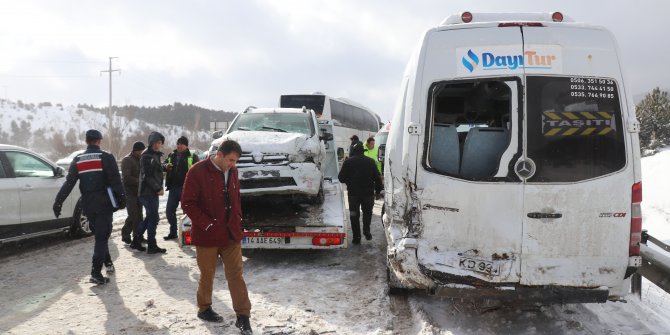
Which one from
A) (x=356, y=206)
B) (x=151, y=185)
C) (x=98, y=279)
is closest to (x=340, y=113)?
(x=356, y=206)

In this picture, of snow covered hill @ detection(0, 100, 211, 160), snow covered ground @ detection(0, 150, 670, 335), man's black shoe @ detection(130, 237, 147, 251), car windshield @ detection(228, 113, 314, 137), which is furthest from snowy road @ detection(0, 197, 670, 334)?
snow covered hill @ detection(0, 100, 211, 160)

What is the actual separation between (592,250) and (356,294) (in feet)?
8.24

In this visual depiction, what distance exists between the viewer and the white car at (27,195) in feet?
21.2

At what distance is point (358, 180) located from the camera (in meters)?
7.50

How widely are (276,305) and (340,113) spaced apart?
18.5 metres

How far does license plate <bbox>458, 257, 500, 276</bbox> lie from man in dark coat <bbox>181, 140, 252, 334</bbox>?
6.22 ft

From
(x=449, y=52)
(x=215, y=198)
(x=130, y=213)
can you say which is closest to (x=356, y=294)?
(x=215, y=198)

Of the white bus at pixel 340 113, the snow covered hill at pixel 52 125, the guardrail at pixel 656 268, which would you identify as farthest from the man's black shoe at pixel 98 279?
the snow covered hill at pixel 52 125

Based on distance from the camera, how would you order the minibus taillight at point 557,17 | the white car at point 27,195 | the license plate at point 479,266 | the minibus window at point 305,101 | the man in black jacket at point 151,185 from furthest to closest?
the minibus window at point 305,101 → the man in black jacket at point 151,185 → the white car at point 27,195 → the minibus taillight at point 557,17 → the license plate at point 479,266

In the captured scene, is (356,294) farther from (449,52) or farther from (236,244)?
(449,52)

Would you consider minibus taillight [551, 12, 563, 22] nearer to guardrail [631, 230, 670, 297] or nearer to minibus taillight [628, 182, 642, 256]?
minibus taillight [628, 182, 642, 256]

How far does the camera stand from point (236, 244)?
4.00 m

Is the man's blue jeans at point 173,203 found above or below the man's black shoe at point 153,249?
above

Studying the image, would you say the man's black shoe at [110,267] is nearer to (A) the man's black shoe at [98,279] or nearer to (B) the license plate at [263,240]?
(A) the man's black shoe at [98,279]
